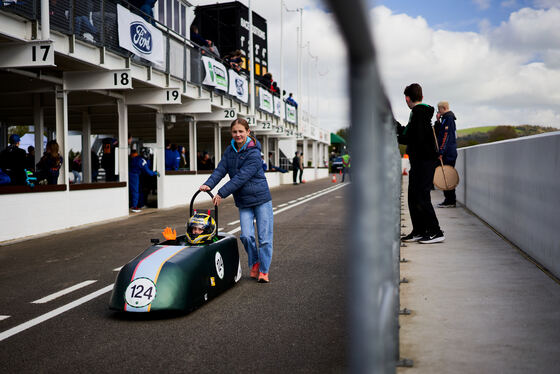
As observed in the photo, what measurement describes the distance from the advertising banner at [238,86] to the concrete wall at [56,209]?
9.24 meters

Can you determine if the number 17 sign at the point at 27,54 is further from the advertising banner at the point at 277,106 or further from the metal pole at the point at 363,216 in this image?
the advertising banner at the point at 277,106

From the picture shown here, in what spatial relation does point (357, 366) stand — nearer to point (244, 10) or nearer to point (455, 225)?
point (455, 225)

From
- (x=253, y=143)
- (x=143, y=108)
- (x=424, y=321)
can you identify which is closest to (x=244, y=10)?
(x=143, y=108)

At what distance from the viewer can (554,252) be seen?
601cm

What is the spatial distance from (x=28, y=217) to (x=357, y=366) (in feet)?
41.4

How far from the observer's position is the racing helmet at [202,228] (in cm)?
613

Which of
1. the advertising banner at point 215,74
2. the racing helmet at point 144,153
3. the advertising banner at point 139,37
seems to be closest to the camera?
the advertising banner at point 139,37

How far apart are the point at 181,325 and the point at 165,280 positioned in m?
0.42

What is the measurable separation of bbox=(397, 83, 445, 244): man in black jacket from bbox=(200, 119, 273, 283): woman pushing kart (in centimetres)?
210

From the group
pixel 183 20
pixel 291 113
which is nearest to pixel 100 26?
pixel 183 20

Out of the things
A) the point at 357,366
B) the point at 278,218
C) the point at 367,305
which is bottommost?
the point at 278,218

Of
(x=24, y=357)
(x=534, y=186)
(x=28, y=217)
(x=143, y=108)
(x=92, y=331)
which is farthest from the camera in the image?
(x=143, y=108)

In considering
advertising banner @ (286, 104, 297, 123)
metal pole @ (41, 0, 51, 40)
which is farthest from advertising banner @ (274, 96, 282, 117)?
metal pole @ (41, 0, 51, 40)

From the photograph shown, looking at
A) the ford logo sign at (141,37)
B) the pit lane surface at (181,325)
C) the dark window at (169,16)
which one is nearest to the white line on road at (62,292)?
the pit lane surface at (181,325)
